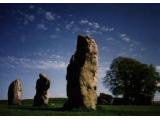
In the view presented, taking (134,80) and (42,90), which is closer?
(42,90)

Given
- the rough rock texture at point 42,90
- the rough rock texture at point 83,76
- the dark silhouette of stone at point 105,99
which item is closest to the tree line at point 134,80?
the dark silhouette of stone at point 105,99

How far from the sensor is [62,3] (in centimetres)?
2594

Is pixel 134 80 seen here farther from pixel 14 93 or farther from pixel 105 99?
pixel 14 93

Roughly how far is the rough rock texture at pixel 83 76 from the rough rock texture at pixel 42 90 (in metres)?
7.45

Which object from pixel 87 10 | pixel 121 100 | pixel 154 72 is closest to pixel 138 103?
pixel 121 100

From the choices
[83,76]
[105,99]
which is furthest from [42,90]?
[105,99]

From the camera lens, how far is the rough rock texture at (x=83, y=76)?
1013 inches

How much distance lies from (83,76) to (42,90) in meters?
9.32

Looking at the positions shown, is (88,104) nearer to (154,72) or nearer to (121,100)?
(121,100)

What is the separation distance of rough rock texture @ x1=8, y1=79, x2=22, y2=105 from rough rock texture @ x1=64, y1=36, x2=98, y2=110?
10.6 metres

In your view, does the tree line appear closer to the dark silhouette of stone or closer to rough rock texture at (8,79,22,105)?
the dark silhouette of stone

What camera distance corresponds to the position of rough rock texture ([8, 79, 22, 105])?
1420 inches

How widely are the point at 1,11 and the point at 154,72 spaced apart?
22103 millimetres

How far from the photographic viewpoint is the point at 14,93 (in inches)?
1432
